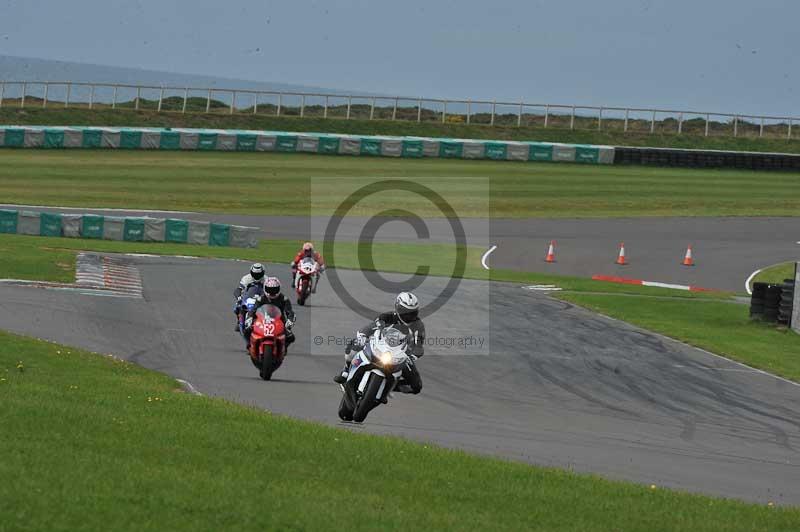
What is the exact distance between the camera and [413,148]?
64.1m

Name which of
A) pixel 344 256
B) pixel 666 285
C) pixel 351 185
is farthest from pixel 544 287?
pixel 351 185

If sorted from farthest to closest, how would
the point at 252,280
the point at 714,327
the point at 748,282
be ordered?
the point at 748,282 → the point at 714,327 → the point at 252,280

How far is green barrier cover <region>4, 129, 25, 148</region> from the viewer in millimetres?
60656

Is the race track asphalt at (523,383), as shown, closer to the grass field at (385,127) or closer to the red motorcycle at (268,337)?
the red motorcycle at (268,337)

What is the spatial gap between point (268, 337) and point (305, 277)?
824 cm

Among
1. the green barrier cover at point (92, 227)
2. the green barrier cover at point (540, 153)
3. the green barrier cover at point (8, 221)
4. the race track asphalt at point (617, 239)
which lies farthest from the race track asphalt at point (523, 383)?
the green barrier cover at point (540, 153)

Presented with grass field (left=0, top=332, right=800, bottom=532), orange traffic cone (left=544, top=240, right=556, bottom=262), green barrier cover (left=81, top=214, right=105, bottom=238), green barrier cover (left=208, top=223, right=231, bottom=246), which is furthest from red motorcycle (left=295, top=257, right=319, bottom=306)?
green barrier cover (left=81, top=214, right=105, bottom=238)

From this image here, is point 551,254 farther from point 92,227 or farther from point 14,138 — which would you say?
point 14,138

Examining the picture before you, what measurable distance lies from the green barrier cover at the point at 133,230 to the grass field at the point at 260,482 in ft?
91.7

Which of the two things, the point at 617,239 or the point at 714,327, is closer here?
the point at 714,327

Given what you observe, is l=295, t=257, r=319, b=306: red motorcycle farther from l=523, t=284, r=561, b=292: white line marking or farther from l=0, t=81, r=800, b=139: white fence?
l=0, t=81, r=800, b=139: white fence

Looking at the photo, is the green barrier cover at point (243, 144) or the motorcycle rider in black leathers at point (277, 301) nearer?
the motorcycle rider in black leathers at point (277, 301)

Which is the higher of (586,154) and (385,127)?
(385,127)

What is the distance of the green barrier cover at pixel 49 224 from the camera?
40531 millimetres
